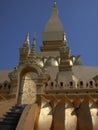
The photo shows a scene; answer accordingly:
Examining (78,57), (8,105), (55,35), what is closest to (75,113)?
(8,105)

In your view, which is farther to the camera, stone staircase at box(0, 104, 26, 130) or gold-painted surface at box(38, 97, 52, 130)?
stone staircase at box(0, 104, 26, 130)

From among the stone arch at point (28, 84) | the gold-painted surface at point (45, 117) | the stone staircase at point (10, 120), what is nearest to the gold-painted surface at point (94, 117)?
the gold-painted surface at point (45, 117)

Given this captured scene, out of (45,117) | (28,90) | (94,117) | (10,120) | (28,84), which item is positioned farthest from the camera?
(28,84)

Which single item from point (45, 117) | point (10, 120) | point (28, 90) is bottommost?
point (10, 120)

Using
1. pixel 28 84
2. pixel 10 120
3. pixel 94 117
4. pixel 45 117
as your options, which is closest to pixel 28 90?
pixel 28 84

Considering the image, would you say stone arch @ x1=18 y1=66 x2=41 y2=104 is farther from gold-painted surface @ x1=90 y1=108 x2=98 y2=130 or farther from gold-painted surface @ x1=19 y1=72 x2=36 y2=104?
gold-painted surface @ x1=90 y1=108 x2=98 y2=130

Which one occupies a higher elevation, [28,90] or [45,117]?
[28,90]

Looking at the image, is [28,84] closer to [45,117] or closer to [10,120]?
[10,120]

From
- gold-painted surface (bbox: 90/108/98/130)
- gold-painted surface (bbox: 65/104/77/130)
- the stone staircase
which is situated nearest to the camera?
gold-painted surface (bbox: 90/108/98/130)

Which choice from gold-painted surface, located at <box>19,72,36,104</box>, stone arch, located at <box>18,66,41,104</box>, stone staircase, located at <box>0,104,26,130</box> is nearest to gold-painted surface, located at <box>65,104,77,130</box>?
stone staircase, located at <box>0,104,26,130</box>

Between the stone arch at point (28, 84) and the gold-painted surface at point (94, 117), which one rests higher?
the stone arch at point (28, 84)

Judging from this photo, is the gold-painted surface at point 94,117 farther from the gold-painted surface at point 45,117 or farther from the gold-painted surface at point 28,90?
the gold-painted surface at point 28,90

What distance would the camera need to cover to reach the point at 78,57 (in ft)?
102

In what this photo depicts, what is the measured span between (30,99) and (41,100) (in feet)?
28.4
